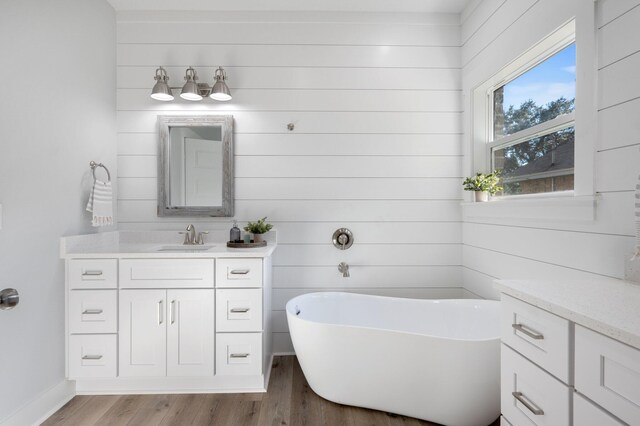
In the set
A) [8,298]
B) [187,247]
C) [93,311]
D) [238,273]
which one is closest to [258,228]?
[238,273]

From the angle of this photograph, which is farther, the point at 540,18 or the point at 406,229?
the point at 406,229

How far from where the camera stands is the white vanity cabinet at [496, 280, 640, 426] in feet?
2.57

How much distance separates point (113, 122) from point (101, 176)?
0.46 m

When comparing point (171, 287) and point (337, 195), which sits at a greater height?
point (337, 195)

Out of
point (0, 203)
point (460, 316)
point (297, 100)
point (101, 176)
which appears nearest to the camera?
point (0, 203)

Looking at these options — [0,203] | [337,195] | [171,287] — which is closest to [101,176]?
[0,203]

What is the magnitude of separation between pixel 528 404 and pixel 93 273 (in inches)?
93.3

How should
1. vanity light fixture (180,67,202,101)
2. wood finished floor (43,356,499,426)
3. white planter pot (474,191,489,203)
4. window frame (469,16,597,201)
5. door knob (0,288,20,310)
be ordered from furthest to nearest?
1. vanity light fixture (180,67,202,101)
2. white planter pot (474,191,489,203)
3. wood finished floor (43,356,499,426)
4. door knob (0,288,20,310)
5. window frame (469,16,597,201)

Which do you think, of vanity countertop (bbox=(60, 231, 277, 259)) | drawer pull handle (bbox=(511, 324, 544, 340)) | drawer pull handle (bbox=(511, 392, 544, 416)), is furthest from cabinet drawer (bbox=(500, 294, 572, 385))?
vanity countertop (bbox=(60, 231, 277, 259))

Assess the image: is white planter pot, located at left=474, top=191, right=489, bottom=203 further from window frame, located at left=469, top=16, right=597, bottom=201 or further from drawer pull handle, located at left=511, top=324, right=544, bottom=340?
drawer pull handle, located at left=511, top=324, right=544, bottom=340

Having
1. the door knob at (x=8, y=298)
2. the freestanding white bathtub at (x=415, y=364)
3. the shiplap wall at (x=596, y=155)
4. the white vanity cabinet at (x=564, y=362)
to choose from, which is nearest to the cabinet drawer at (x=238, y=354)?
the freestanding white bathtub at (x=415, y=364)

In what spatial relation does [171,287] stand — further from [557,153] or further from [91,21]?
[557,153]

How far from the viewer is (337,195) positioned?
2.70m

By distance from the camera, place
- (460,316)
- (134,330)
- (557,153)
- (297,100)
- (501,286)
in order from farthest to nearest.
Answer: (297,100)
(460,316)
(134,330)
(557,153)
(501,286)
